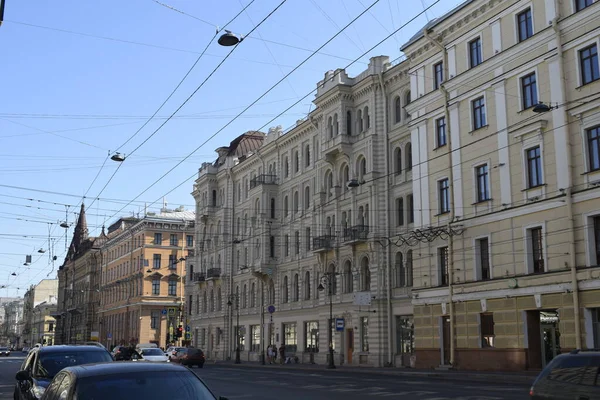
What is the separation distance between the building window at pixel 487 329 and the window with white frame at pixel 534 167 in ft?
21.9

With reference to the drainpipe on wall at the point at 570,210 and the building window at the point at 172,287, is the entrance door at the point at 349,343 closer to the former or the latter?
the drainpipe on wall at the point at 570,210

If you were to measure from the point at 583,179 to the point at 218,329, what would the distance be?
4770cm

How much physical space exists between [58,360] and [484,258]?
25048mm

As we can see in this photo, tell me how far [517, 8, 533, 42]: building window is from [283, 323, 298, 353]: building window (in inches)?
1217

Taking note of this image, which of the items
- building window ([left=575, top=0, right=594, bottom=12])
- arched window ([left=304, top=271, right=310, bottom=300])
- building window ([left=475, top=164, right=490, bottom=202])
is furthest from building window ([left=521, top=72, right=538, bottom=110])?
arched window ([left=304, top=271, right=310, bottom=300])

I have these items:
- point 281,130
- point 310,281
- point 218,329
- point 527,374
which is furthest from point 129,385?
point 218,329

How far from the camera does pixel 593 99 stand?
96.1 ft

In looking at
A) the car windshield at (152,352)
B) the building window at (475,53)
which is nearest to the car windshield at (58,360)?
the building window at (475,53)

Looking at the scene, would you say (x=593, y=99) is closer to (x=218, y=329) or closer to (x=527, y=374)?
(x=527, y=374)

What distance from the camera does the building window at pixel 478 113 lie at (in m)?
35.8

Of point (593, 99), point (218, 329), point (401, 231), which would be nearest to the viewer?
point (593, 99)

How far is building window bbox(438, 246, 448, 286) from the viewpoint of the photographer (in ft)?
125

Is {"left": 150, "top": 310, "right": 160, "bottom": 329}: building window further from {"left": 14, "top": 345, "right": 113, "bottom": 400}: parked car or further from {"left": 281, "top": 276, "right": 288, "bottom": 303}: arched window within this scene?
{"left": 14, "top": 345, "right": 113, "bottom": 400}: parked car

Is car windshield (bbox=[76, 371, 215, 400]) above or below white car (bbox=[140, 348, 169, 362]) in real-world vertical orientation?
above
